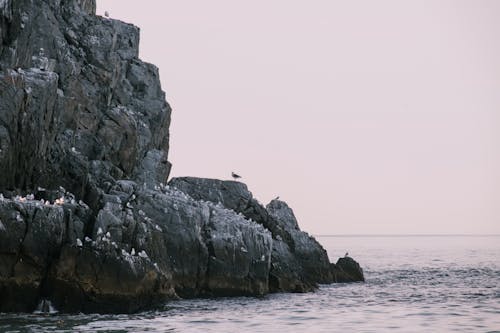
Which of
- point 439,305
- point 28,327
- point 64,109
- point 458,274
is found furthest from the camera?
point 458,274

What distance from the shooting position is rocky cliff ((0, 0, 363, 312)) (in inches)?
1467

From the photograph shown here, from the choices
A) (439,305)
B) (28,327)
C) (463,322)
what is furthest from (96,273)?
(439,305)

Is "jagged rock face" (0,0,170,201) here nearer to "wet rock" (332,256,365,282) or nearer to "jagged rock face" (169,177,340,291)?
"jagged rock face" (169,177,340,291)

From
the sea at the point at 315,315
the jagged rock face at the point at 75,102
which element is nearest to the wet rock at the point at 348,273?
the sea at the point at 315,315

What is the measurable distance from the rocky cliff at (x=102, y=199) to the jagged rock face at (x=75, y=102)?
10cm

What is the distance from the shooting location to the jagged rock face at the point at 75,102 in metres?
42.1

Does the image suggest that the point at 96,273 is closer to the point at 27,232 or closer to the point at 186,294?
the point at 27,232

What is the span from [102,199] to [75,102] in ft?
40.7

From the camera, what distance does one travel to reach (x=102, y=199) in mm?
43625

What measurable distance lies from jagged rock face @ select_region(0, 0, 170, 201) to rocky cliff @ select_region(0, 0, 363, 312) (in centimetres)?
10

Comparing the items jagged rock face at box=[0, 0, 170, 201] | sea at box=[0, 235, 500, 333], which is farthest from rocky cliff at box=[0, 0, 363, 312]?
sea at box=[0, 235, 500, 333]

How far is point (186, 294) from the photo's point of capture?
48.0m

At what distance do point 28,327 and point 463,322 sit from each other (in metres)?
20.3

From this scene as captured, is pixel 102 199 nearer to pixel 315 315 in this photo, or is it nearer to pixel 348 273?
pixel 315 315
